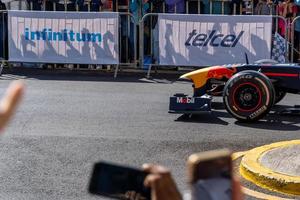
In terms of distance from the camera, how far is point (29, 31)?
14.1 metres

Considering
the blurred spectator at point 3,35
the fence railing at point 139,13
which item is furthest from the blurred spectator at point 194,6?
the blurred spectator at point 3,35

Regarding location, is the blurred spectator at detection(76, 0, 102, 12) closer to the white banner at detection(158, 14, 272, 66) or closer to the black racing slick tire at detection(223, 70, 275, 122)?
the white banner at detection(158, 14, 272, 66)

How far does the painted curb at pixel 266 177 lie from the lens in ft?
17.9

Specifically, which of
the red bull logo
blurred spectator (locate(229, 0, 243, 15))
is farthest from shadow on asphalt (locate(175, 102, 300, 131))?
blurred spectator (locate(229, 0, 243, 15))

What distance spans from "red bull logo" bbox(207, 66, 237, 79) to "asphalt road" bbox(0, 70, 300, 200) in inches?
23.2

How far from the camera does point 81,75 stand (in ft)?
45.0

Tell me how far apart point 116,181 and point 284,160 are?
474 cm

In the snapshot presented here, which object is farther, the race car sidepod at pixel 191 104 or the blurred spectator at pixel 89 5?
the blurred spectator at pixel 89 5

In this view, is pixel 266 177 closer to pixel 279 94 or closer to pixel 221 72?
pixel 221 72

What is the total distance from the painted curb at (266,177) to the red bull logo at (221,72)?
2785mm

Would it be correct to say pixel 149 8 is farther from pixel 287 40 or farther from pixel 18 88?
pixel 18 88

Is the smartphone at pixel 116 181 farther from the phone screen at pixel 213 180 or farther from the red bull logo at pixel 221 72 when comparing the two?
the red bull logo at pixel 221 72

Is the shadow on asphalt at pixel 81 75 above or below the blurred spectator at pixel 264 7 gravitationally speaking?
below

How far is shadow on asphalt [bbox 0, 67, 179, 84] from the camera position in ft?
42.9
